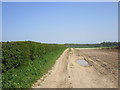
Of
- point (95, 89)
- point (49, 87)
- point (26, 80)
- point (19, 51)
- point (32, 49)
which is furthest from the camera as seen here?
point (32, 49)

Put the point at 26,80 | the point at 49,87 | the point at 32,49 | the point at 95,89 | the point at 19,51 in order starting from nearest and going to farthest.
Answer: the point at 95,89 < the point at 49,87 < the point at 26,80 < the point at 19,51 < the point at 32,49

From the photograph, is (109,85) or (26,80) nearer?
(109,85)

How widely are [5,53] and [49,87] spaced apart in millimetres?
3986

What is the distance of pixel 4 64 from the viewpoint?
40.0 ft

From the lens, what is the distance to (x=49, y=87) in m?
10.2

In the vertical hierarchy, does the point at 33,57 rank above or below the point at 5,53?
below

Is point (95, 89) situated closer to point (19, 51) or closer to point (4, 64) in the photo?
point (4, 64)

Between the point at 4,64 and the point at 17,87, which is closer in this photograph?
the point at 17,87

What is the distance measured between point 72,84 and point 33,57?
32.9 ft

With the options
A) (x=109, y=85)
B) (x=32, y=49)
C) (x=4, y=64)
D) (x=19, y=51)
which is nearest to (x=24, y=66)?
(x=19, y=51)

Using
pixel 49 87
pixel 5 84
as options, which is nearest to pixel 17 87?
pixel 5 84

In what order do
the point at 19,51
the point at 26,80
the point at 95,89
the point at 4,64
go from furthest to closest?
the point at 19,51
the point at 4,64
the point at 26,80
the point at 95,89

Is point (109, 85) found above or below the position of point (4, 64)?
below

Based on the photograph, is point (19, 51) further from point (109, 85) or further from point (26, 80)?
point (109, 85)
